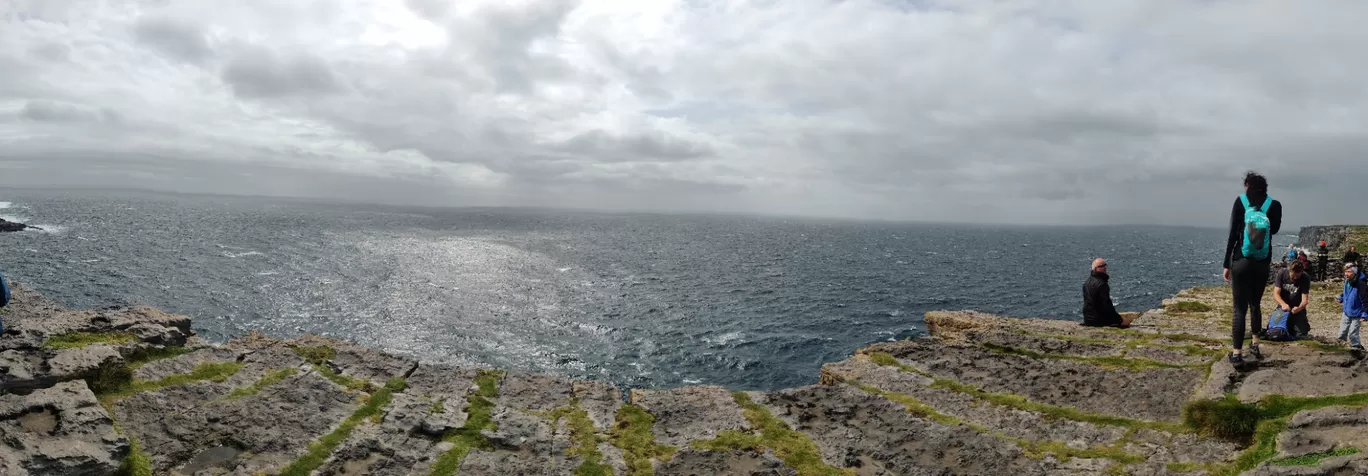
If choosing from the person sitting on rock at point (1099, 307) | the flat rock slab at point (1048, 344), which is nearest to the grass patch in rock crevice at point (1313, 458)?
the flat rock slab at point (1048, 344)

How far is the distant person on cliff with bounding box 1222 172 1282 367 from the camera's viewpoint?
445 inches

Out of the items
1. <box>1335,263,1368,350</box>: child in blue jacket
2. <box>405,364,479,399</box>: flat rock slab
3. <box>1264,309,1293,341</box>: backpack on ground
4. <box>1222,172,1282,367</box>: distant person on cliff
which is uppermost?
<box>1222,172,1282,367</box>: distant person on cliff

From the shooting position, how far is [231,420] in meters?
12.9

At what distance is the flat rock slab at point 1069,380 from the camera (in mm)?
13555

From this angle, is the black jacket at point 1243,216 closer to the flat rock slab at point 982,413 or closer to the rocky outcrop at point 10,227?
the flat rock slab at point 982,413

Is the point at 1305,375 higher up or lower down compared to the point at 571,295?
higher up

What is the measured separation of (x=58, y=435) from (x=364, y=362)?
7.28 meters

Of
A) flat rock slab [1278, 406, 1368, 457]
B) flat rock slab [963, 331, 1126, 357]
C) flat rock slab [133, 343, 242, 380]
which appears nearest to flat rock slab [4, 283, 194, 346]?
flat rock slab [133, 343, 242, 380]

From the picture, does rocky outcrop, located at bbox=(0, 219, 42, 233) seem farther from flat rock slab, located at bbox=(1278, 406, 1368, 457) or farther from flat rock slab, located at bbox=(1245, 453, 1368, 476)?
flat rock slab, located at bbox=(1278, 406, 1368, 457)

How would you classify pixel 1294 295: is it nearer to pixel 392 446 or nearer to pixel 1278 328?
pixel 1278 328

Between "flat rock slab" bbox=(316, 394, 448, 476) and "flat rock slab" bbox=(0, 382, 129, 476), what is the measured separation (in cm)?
341

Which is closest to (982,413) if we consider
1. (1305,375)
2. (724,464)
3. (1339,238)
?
(1305,375)

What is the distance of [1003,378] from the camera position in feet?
53.2

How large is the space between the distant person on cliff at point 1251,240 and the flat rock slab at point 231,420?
19071 millimetres
